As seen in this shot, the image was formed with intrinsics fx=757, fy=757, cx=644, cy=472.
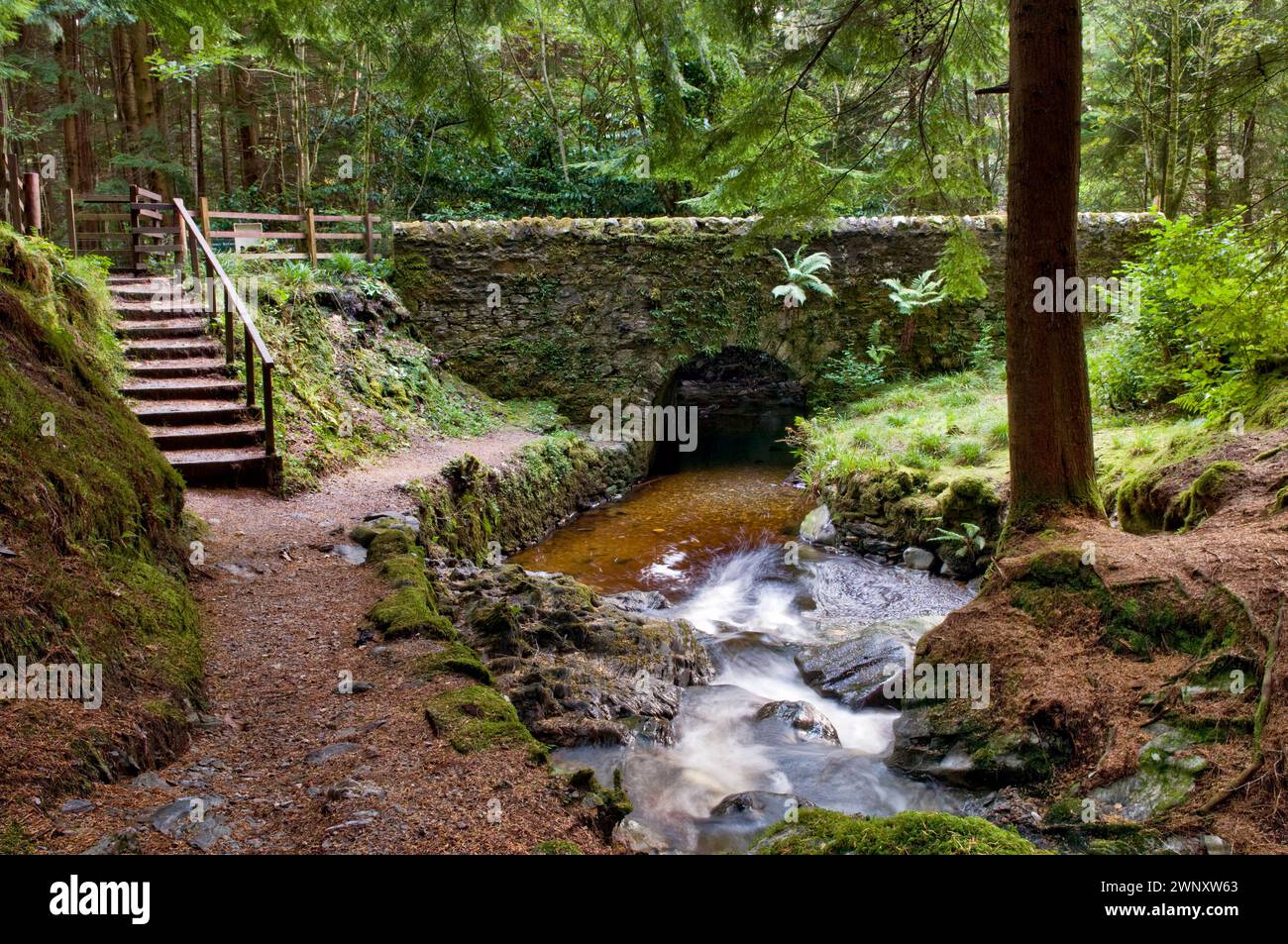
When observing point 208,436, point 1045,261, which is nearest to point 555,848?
point 1045,261

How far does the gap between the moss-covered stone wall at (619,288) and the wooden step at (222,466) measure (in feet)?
19.6

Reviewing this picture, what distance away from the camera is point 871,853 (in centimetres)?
239

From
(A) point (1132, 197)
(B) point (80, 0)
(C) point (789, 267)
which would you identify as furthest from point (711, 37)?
(A) point (1132, 197)

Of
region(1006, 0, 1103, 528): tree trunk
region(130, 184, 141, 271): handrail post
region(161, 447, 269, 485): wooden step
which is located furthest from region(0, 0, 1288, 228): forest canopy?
region(161, 447, 269, 485): wooden step

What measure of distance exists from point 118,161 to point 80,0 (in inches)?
175

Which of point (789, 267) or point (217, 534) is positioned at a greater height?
point (789, 267)

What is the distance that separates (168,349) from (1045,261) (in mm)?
8443

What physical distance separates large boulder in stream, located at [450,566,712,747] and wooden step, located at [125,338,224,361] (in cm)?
452

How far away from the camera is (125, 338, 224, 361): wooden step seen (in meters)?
8.12

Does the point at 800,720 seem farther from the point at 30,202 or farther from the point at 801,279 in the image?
the point at 30,202

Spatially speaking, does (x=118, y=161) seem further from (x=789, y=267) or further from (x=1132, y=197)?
(x=1132, y=197)

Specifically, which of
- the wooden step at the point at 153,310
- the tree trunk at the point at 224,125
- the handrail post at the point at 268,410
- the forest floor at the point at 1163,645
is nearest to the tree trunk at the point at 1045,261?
the forest floor at the point at 1163,645

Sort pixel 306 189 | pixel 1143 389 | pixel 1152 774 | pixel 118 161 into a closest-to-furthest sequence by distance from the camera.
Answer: pixel 1152 774 → pixel 1143 389 → pixel 118 161 → pixel 306 189

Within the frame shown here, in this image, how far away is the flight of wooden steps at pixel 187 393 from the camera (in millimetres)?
6992
